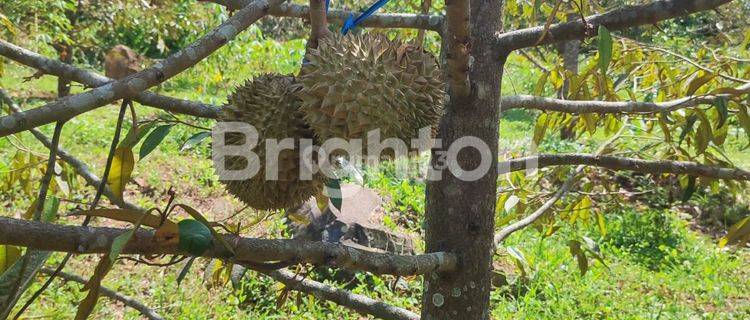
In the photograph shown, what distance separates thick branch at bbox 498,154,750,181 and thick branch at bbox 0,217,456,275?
1.80ft

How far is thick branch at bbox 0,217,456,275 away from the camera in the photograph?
0.60 m

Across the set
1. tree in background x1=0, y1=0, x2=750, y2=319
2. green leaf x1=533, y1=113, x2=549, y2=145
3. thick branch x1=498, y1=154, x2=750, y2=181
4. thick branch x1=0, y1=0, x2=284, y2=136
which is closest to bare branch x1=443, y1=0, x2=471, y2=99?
tree in background x1=0, y1=0, x2=750, y2=319

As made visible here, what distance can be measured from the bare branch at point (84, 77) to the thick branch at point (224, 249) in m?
0.34

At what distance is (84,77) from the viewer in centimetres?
98

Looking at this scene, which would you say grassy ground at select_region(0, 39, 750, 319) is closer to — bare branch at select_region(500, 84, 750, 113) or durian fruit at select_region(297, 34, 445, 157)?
bare branch at select_region(500, 84, 750, 113)

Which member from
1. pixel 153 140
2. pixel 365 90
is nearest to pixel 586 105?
pixel 365 90

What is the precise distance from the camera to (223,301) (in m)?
3.26

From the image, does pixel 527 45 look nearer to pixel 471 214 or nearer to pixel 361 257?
pixel 471 214

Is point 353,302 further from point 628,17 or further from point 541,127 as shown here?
point 541,127

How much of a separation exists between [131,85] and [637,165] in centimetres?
110

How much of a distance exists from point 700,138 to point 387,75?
3.55 feet

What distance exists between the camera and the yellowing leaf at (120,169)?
87 centimetres

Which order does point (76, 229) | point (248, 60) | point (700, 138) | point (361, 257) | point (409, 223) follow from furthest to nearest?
point (248, 60) → point (409, 223) → point (700, 138) → point (361, 257) → point (76, 229)

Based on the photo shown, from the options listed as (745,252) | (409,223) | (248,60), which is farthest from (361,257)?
(248,60)
